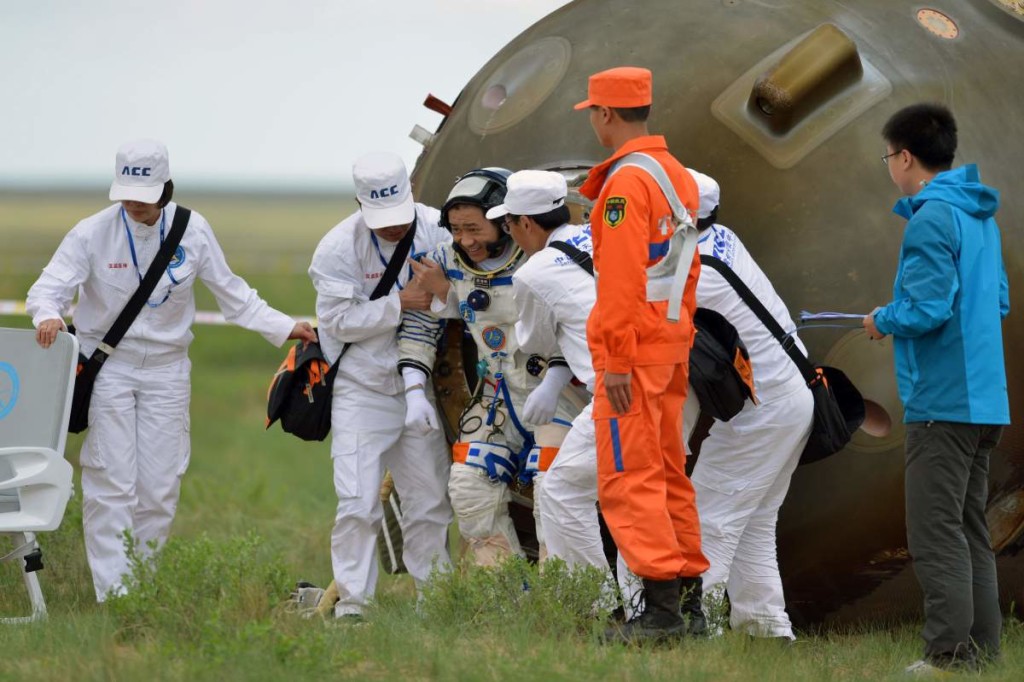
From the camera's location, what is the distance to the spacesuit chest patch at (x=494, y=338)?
6281mm

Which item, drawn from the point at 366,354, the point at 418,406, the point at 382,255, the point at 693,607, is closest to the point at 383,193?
the point at 382,255

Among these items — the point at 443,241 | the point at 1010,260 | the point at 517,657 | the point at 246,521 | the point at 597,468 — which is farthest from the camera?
the point at 246,521

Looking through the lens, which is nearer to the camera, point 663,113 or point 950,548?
point 950,548

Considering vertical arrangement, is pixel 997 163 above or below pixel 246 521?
above

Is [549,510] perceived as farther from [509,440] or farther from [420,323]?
[420,323]

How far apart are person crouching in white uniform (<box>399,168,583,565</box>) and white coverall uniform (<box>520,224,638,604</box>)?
0.40 meters

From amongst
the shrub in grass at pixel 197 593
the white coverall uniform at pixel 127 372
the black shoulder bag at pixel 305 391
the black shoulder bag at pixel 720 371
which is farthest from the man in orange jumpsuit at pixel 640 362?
the white coverall uniform at pixel 127 372

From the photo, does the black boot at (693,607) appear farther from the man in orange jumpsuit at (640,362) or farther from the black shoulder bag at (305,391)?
the black shoulder bag at (305,391)

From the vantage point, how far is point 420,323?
6.62 m

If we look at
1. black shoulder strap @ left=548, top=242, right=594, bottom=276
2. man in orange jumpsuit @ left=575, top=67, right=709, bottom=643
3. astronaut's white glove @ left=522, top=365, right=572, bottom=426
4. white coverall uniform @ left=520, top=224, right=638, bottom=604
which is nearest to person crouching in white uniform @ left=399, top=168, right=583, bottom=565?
astronaut's white glove @ left=522, top=365, right=572, bottom=426

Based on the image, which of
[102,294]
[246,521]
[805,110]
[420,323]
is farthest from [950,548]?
[246,521]

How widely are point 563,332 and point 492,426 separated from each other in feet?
2.31

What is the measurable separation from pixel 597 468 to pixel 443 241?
5.09 feet

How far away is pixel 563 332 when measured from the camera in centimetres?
578
